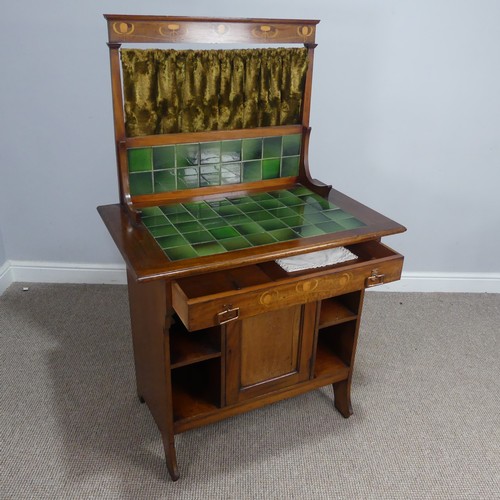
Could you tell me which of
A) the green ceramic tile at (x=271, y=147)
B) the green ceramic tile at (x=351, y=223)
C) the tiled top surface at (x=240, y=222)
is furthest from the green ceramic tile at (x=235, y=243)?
the green ceramic tile at (x=271, y=147)

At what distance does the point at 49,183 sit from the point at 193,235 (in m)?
1.19

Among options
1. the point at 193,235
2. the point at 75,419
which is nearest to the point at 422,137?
the point at 193,235

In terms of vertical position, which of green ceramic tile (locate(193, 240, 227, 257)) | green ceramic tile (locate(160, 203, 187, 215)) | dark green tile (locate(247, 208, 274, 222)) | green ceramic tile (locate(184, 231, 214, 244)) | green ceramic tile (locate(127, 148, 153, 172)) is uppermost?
green ceramic tile (locate(127, 148, 153, 172))

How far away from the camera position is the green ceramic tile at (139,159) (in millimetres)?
1507

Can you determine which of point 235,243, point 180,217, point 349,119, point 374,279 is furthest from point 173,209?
point 349,119

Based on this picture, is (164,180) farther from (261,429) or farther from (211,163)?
(261,429)

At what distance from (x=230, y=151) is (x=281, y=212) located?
26 centimetres

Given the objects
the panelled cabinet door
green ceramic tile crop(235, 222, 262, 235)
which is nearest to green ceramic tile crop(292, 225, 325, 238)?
green ceramic tile crop(235, 222, 262, 235)

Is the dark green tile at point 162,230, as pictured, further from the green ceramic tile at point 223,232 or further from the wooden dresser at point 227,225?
the green ceramic tile at point 223,232

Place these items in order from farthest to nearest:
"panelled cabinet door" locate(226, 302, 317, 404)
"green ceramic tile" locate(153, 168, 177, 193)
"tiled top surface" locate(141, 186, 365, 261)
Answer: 1. "green ceramic tile" locate(153, 168, 177, 193)
2. "panelled cabinet door" locate(226, 302, 317, 404)
3. "tiled top surface" locate(141, 186, 365, 261)

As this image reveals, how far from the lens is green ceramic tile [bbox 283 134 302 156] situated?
1700mm

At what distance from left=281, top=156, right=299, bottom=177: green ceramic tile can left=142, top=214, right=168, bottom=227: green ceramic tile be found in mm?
465

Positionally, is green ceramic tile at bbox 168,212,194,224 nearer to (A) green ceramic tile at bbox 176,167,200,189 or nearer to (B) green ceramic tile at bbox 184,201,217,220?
(B) green ceramic tile at bbox 184,201,217,220

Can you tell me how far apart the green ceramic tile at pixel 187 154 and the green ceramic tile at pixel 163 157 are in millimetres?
16
